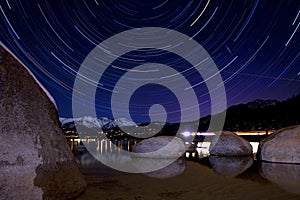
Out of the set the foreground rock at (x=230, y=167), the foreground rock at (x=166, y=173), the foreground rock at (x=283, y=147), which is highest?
the foreground rock at (x=283, y=147)

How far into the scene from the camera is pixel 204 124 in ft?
196

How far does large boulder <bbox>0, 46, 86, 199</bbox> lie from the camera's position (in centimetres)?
398

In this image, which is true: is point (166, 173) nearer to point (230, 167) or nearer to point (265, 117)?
point (230, 167)

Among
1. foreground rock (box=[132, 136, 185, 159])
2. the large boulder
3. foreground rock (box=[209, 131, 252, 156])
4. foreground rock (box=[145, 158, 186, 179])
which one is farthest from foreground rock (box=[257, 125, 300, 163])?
the large boulder

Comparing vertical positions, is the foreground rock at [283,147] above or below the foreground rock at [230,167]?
above

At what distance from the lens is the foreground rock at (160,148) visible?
45.4 ft

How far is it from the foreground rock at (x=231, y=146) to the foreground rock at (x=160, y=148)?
8.19 feet

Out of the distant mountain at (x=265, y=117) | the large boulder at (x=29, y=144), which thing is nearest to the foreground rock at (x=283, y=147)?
the large boulder at (x=29, y=144)

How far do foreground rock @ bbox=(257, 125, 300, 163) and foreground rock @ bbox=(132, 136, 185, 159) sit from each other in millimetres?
3879

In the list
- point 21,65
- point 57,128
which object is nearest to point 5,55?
point 21,65

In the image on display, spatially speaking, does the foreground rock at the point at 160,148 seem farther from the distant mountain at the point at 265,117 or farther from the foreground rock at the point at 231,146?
the distant mountain at the point at 265,117

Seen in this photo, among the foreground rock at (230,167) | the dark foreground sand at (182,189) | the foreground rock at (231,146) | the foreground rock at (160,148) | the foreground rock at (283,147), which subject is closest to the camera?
the dark foreground sand at (182,189)

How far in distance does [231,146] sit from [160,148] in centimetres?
424

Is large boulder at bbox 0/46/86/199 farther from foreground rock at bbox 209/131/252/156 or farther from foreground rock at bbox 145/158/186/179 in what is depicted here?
foreground rock at bbox 209/131/252/156
